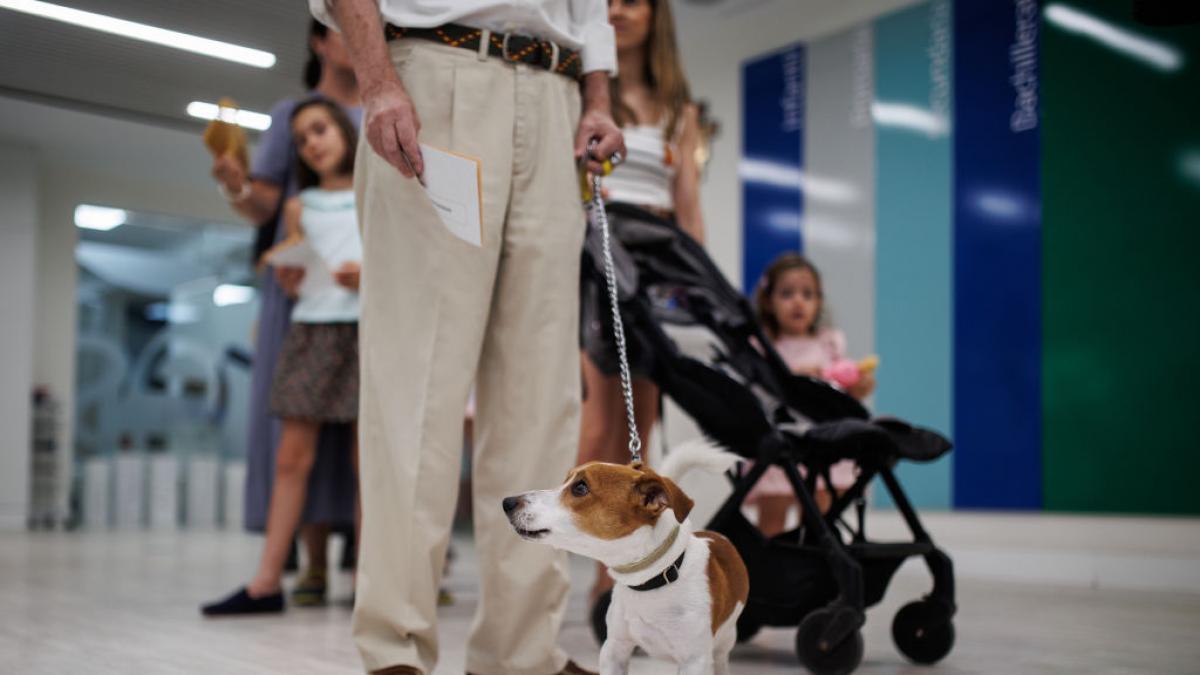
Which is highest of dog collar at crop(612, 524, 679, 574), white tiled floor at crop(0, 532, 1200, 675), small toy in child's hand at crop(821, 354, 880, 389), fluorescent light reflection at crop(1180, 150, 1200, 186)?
fluorescent light reflection at crop(1180, 150, 1200, 186)

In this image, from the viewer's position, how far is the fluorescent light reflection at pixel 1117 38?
12.5ft

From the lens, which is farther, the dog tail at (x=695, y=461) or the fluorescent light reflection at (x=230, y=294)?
the fluorescent light reflection at (x=230, y=294)

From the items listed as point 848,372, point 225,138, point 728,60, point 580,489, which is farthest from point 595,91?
point 728,60

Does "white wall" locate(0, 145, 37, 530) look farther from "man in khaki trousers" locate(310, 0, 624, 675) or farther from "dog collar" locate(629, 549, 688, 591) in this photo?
"dog collar" locate(629, 549, 688, 591)

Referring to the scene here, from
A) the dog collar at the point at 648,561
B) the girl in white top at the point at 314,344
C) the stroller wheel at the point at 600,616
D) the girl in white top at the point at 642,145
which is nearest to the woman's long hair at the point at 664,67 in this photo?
the girl in white top at the point at 642,145

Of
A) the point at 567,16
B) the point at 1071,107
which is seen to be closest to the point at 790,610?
the point at 567,16

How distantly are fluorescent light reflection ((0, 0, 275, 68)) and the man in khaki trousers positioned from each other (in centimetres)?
66

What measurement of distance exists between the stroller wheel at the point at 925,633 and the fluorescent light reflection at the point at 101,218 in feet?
17.6

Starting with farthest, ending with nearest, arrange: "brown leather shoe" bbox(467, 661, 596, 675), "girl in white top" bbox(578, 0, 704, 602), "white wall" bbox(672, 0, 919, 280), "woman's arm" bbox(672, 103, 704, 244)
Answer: "white wall" bbox(672, 0, 919, 280) → "woman's arm" bbox(672, 103, 704, 244) → "girl in white top" bbox(578, 0, 704, 602) → "brown leather shoe" bbox(467, 661, 596, 675)

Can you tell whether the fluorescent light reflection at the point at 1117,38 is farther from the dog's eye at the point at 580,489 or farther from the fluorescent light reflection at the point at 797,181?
the dog's eye at the point at 580,489

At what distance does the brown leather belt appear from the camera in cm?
158

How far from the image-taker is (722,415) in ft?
6.73

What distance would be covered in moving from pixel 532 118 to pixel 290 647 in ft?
3.95

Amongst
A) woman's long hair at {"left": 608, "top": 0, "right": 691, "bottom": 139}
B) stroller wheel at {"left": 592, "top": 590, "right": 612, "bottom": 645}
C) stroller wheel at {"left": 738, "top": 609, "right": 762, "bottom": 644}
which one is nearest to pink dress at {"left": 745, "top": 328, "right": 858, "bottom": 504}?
woman's long hair at {"left": 608, "top": 0, "right": 691, "bottom": 139}
